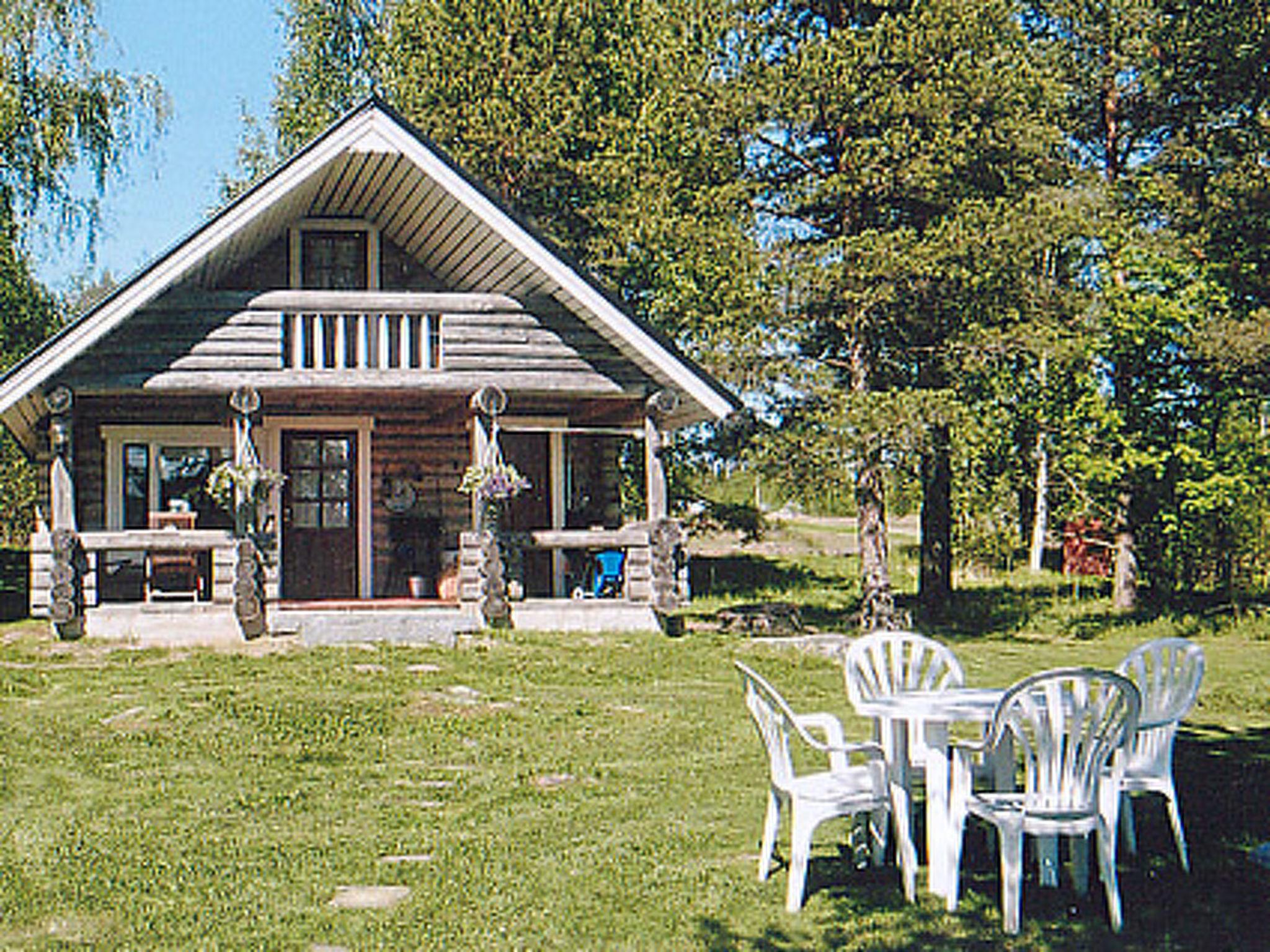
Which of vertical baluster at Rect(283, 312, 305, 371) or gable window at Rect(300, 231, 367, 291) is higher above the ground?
gable window at Rect(300, 231, 367, 291)

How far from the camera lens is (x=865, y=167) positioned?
17.1 m

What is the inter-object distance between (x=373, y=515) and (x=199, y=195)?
18718mm

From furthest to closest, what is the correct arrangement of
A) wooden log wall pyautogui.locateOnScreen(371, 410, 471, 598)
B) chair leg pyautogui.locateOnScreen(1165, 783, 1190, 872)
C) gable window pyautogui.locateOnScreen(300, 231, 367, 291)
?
wooden log wall pyautogui.locateOnScreen(371, 410, 471, 598)
gable window pyautogui.locateOnScreen(300, 231, 367, 291)
chair leg pyautogui.locateOnScreen(1165, 783, 1190, 872)

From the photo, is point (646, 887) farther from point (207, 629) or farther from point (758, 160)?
point (758, 160)

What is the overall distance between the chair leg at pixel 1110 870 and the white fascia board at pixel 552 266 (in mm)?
10312

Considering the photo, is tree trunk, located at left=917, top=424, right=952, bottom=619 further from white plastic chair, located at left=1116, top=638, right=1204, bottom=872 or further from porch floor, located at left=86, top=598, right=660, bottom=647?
white plastic chair, located at left=1116, top=638, right=1204, bottom=872

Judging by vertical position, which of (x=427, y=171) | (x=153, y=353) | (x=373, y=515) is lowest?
(x=373, y=515)

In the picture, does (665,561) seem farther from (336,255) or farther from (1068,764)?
(1068,764)

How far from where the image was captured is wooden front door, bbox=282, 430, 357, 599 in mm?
17375

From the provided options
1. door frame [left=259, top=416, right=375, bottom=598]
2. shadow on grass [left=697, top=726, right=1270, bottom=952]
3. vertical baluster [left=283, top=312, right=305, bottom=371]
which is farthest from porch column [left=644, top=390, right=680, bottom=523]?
shadow on grass [left=697, top=726, right=1270, bottom=952]

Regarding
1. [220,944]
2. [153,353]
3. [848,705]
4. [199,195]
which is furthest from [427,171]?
[199,195]

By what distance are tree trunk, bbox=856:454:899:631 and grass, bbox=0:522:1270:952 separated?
425 cm

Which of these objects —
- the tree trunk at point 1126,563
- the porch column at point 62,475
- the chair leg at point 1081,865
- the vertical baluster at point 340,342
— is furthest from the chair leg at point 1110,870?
the tree trunk at point 1126,563

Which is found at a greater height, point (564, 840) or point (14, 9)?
point (14, 9)
